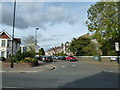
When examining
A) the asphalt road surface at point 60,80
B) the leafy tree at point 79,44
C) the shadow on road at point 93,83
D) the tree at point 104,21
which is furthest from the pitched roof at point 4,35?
the shadow on road at point 93,83

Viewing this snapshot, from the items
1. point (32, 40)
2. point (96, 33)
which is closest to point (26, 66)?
point (96, 33)

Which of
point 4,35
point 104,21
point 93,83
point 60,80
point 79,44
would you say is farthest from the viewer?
point 79,44

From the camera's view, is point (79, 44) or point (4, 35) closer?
point (4, 35)

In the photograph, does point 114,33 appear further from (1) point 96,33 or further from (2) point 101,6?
(2) point 101,6

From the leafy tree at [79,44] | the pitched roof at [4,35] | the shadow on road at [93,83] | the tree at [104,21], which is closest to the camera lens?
the shadow on road at [93,83]

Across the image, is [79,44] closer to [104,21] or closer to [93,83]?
[104,21]

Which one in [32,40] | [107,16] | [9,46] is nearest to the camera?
[107,16]

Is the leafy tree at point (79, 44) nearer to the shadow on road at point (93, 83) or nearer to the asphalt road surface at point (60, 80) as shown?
the asphalt road surface at point (60, 80)

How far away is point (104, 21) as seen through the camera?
23531 mm

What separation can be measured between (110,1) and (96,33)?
5.77 meters

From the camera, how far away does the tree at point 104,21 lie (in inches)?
884

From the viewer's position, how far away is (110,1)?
2378 centimetres

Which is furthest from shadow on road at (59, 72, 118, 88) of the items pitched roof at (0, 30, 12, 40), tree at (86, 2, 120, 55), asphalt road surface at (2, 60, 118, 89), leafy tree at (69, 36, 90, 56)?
leafy tree at (69, 36, 90, 56)

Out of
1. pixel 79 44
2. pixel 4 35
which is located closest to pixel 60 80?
pixel 4 35
